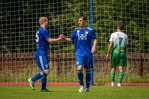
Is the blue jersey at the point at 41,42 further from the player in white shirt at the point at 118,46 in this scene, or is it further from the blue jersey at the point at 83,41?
the player in white shirt at the point at 118,46

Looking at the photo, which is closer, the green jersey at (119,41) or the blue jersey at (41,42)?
the blue jersey at (41,42)

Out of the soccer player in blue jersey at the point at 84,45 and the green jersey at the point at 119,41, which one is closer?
the soccer player in blue jersey at the point at 84,45

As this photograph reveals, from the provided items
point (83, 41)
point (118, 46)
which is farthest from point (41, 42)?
point (118, 46)

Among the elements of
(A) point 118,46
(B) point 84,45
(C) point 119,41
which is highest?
(B) point 84,45

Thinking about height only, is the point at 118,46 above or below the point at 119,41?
below

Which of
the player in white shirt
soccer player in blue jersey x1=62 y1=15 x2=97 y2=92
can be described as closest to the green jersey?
the player in white shirt

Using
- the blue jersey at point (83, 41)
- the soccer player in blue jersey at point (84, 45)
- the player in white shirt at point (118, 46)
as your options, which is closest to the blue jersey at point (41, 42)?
the soccer player in blue jersey at point (84, 45)

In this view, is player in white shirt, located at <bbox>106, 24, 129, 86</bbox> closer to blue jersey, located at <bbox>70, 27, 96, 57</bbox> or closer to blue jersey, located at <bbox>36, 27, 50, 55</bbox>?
blue jersey, located at <bbox>70, 27, 96, 57</bbox>

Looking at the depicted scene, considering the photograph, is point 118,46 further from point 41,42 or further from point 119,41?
point 41,42

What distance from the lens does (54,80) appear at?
20453mm

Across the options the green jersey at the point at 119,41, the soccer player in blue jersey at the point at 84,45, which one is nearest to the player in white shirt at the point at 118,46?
the green jersey at the point at 119,41

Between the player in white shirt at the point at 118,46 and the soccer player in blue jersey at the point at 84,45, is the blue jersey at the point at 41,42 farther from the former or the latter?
the player in white shirt at the point at 118,46

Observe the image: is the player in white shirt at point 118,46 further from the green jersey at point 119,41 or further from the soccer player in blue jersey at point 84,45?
the soccer player in blue jersey at point 84,45

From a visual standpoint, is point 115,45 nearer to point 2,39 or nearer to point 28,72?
point 28,72
